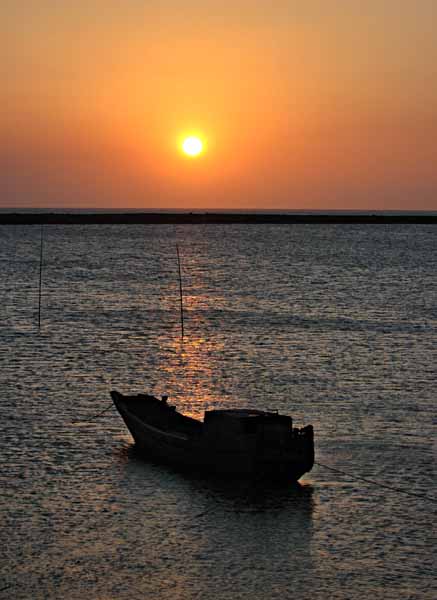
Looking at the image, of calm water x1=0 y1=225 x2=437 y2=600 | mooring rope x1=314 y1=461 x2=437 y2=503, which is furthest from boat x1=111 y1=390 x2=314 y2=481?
mooring rope x1=314 y1=461 x2=437 y2=503

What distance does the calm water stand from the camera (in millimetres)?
23516

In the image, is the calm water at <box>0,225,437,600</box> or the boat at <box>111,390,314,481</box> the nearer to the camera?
the calm water at <box>0,225,437,600</box>

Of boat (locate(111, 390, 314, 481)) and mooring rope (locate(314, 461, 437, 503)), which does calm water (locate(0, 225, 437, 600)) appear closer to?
mooring rope (locate(314, 461, 437, 503))

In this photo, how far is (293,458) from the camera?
→ 96.1ft

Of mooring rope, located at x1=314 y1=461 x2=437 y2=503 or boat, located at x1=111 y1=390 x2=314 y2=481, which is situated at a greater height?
boat, located at x1=111 y1=390 x2=314 y2=481

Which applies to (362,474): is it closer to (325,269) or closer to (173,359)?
(173,359)

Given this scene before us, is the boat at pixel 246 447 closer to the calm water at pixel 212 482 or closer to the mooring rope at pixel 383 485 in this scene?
the calm water at pixel 212 482

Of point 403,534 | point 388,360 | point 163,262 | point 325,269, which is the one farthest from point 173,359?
point 163,262

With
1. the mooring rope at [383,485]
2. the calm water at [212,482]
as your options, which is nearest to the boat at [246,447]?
the calm water at [212,482]

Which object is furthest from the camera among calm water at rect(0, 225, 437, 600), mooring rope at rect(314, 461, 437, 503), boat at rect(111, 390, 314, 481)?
boat at rect(111, 390, 314, 481)

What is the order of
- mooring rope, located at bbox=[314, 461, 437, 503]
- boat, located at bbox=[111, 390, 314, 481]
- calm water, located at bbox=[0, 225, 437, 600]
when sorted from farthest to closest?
boat, located at bbox=[111, 390, 314, 481] < mooring rope, located at bbox=[314, 461, 437, 503] < calm water, located at bbox=[0, 225, 437, 600]

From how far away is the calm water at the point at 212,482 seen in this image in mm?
23516

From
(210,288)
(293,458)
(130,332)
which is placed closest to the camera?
(293,458)

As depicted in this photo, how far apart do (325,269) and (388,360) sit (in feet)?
267
